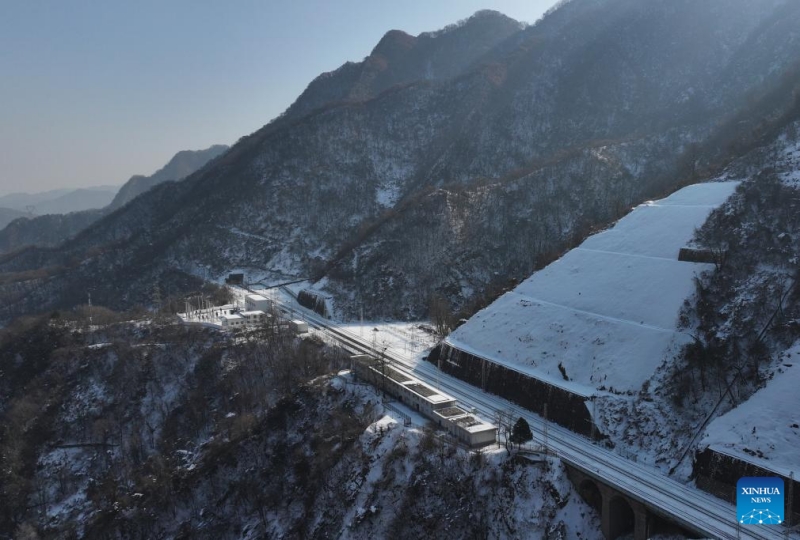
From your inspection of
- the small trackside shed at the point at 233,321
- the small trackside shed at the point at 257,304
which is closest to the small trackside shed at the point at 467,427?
the small trackside shed at the point at 233,321

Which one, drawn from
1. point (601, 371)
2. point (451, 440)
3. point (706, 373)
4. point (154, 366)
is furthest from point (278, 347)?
point (706, 373)

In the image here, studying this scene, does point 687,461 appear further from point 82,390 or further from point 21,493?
point 82,390

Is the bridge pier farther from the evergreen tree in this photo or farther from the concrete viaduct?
the evergreen tree

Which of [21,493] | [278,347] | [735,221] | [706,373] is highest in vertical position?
[735,221]

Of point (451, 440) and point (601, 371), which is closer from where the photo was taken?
point (451, 440)

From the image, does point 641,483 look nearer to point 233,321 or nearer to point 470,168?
point 233,321

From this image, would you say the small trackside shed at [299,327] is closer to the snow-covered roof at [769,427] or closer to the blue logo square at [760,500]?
the snow-covered roof at [769,427]

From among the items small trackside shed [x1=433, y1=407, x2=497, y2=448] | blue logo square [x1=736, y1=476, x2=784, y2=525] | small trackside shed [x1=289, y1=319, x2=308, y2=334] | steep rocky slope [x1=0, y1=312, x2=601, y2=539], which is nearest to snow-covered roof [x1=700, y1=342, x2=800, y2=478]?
blue logo square [x1=736, y1=476, x2=784, y2=525]
